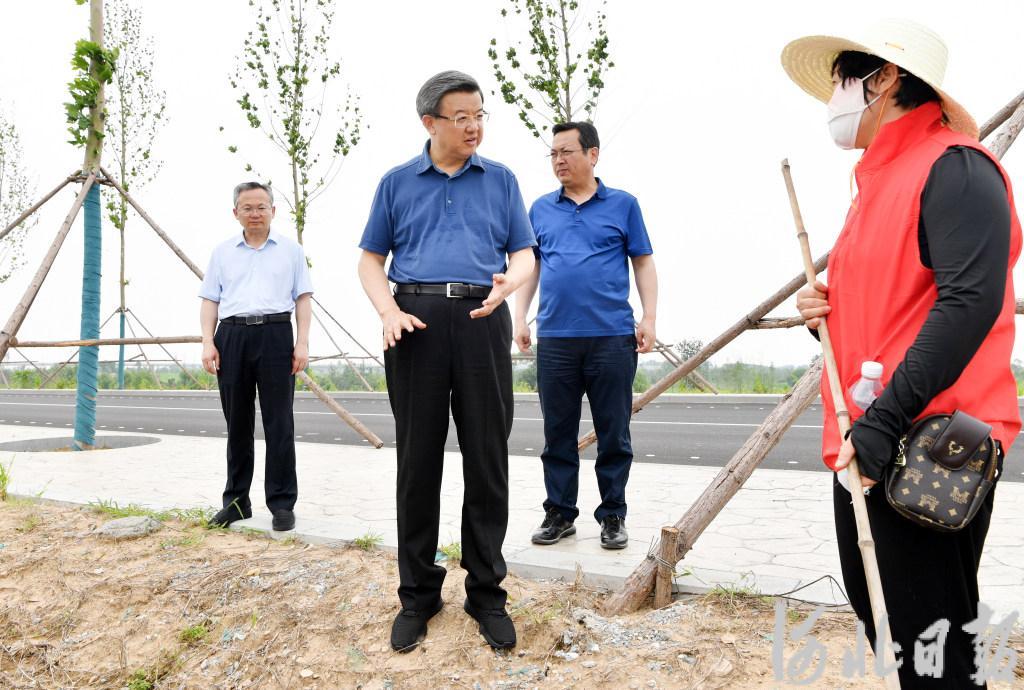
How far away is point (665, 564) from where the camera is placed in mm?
3277

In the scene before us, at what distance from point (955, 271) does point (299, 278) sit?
3.92 m

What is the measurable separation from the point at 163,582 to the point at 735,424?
862cm

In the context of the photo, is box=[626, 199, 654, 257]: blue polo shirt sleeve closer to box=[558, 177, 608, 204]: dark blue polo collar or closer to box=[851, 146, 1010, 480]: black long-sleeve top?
box=[558, 177, 608, 204]: dark blue polo collar

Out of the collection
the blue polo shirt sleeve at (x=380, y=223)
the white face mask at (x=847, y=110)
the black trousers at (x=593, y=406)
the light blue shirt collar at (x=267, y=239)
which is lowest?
the black trousers at (x=593, y=406)

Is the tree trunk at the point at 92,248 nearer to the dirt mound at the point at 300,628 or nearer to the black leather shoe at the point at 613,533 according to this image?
the dirt mound at the point at 300,628

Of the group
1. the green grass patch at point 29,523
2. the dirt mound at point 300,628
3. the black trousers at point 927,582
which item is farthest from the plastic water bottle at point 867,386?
the green grass patch at point 29,523

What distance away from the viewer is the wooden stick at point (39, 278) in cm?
630

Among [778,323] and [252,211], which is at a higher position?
[252,211]

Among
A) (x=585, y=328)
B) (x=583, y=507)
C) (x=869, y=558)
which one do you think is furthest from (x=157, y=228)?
(x=869, y=558)

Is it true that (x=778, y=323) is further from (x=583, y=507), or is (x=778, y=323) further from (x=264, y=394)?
(x=264, y=394)

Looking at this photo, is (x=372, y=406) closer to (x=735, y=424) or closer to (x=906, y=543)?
(x=735, y=424)

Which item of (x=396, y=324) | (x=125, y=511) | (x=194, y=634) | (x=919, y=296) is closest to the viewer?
(x=919, y=296)

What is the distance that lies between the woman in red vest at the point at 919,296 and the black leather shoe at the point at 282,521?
332 cm

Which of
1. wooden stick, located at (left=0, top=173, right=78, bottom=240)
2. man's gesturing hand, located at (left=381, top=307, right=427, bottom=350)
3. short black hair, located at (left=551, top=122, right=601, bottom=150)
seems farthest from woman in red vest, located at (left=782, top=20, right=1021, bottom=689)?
wooden stick, located at (left=0, top=173, right=78, bottom=240)
